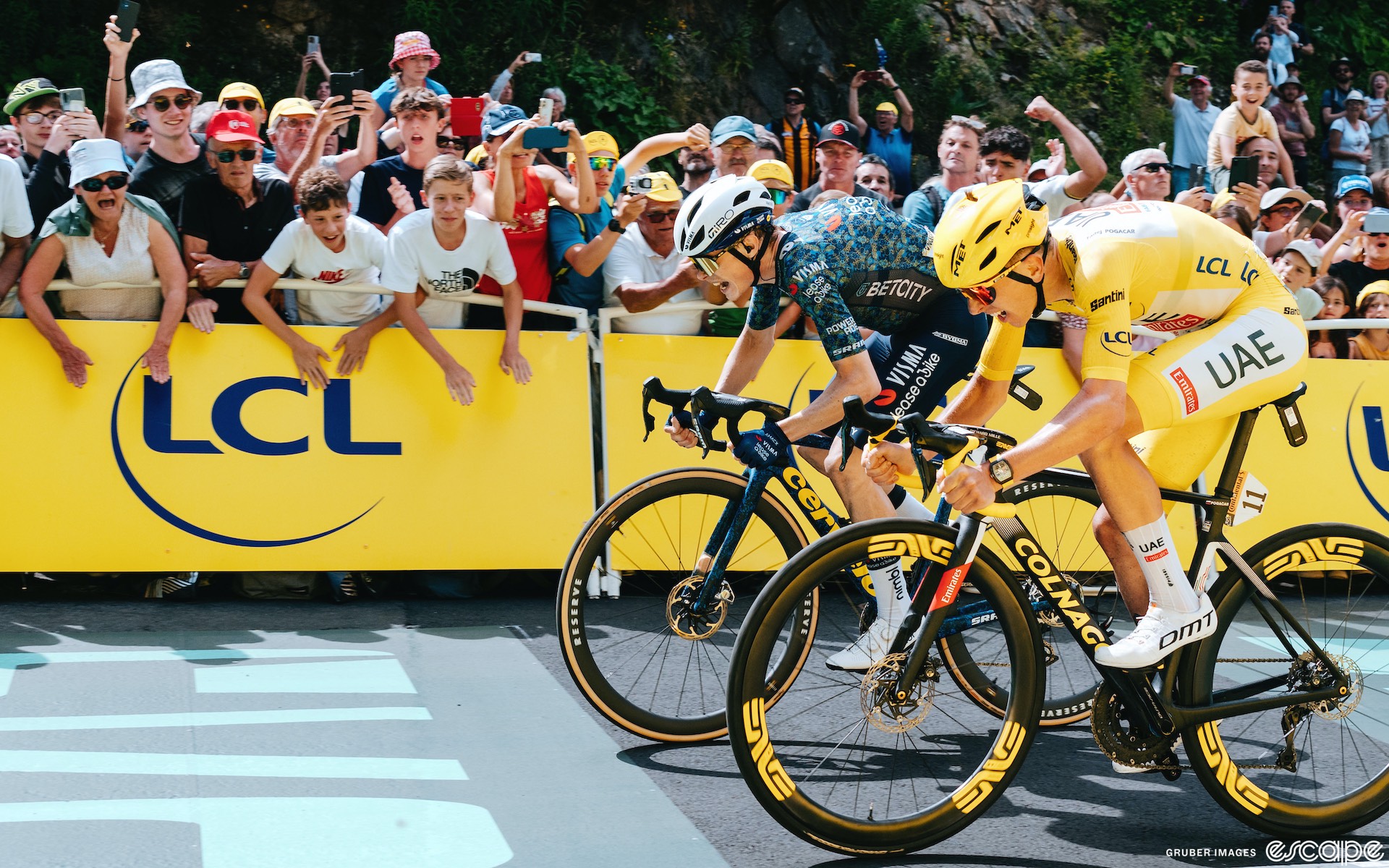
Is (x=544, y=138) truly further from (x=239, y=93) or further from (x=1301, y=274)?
(x=1301, y=274)

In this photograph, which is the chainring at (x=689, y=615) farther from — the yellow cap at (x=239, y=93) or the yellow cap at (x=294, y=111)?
the yellow cap at (x=294, y=111)

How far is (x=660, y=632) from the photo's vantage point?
20.3 ft

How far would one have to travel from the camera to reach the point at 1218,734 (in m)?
3.94

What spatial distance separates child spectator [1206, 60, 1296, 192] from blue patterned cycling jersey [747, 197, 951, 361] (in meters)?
6.52

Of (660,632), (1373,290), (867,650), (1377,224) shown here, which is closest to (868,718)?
(867,650)

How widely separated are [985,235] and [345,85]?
5.16 m

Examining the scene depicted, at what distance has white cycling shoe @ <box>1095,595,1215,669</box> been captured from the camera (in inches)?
151

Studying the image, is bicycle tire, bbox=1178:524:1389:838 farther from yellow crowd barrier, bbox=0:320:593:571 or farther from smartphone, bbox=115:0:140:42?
smartphone, bbox=115:0:140:42

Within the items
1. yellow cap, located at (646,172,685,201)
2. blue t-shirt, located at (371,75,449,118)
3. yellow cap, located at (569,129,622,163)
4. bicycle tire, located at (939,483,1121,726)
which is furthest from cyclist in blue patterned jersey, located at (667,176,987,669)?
blue t-shirt, located at (371,75,449,118)

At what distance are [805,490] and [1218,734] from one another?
5.11ft

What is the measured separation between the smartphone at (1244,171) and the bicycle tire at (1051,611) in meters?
3.83

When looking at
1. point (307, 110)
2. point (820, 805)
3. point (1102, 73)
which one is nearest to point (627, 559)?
point (820, 805)

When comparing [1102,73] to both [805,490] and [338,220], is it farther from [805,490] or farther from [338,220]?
[805,490]

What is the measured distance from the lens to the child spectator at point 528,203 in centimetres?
720
